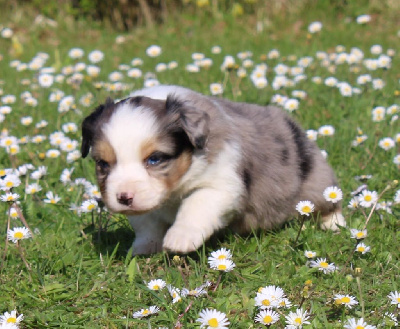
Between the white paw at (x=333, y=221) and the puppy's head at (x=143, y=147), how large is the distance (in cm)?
103

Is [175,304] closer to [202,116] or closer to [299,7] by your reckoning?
[202,116]

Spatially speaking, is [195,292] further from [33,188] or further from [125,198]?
[33,188]

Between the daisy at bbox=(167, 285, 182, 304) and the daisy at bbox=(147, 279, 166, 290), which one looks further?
the daisy at bbox=(147, 279, 166, 290)

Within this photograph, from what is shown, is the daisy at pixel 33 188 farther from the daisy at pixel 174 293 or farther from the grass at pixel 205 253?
the daisy at pixel 174 293

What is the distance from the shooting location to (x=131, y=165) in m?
3.34

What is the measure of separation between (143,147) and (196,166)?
37cm

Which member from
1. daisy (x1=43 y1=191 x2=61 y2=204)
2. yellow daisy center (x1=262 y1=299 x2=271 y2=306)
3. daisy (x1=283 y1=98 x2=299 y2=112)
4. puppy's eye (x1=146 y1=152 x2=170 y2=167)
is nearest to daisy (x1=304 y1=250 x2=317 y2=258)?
yellow daisy center (x1=262 y1=299 x2=271 y2=306)

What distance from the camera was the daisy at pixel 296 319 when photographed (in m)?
2.76

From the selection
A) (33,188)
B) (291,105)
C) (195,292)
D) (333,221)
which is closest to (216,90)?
(291,105)

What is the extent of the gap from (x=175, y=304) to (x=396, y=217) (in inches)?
63.8

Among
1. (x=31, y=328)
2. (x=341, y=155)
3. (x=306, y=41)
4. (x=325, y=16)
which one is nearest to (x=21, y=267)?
(x=31, y=328)

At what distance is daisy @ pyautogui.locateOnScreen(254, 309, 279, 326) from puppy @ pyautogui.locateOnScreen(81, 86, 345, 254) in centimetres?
72

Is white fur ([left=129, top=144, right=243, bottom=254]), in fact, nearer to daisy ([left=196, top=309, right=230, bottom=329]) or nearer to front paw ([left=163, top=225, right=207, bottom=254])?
front paw ([left=163, top=225, right=207, bottom=254])

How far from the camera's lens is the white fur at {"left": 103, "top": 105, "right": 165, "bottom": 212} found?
10.8ft
